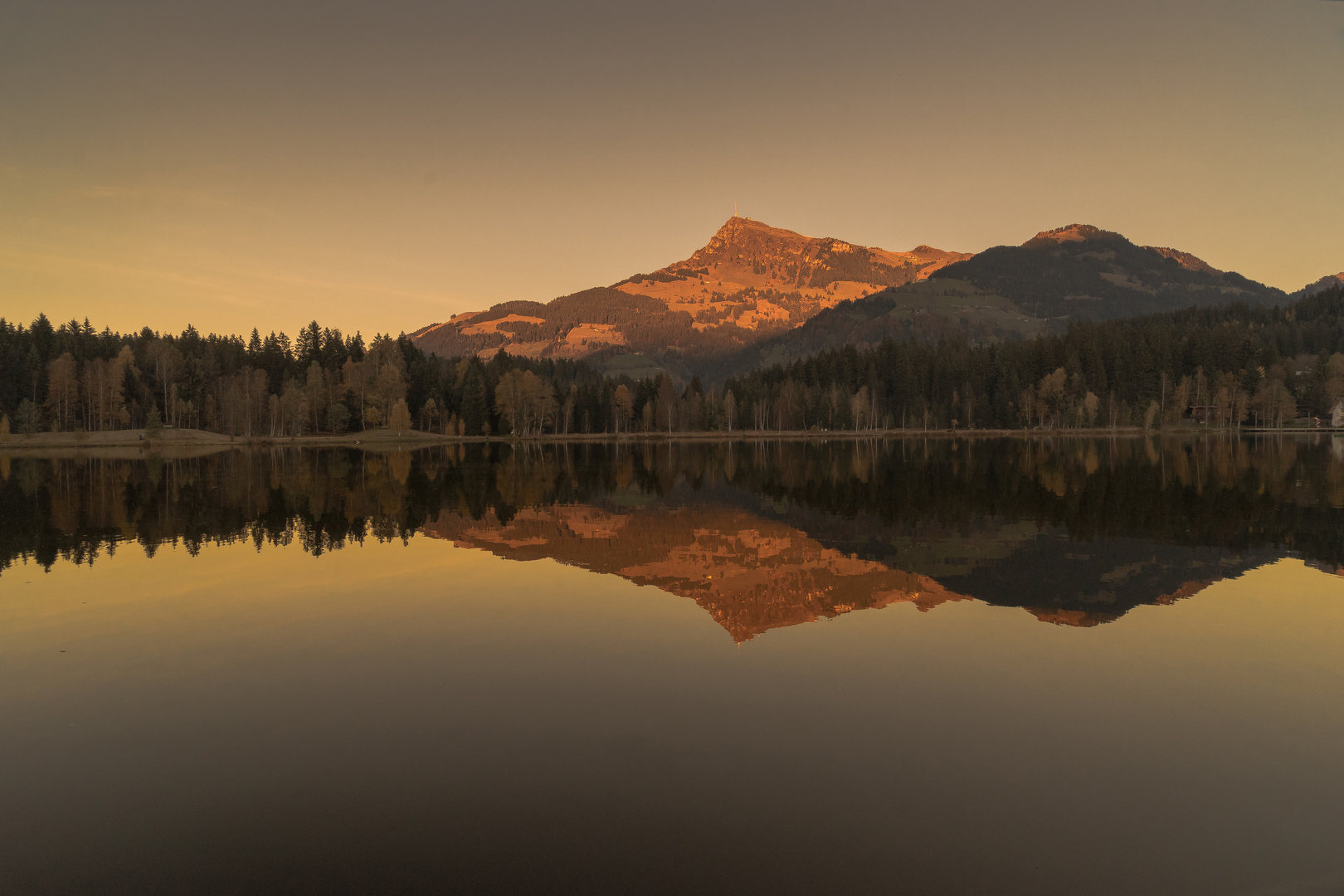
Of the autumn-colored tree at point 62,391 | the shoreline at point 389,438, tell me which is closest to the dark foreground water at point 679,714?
the shoreline at point 389,438

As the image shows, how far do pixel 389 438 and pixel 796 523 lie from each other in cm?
14479

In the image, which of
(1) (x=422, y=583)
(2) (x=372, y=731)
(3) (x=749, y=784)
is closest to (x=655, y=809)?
(3) (x=749, y=784)

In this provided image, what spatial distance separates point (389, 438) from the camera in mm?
166000

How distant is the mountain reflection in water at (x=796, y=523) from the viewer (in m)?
24.2

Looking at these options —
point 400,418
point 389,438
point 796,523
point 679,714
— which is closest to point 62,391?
point 389,438

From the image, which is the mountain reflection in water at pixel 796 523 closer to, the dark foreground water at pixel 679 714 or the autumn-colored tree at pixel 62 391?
the dark foreground water at pixel 679 714

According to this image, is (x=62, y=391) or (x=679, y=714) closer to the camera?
(x=679, y=714)

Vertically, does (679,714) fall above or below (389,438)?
below

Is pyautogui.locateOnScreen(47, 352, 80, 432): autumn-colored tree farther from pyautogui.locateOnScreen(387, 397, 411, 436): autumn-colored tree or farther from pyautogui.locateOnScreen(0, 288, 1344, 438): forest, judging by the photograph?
pyautogui.locateOnScreen(387, 397, 411, 436): autumn-colored tree

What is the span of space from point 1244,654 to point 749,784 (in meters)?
13.1

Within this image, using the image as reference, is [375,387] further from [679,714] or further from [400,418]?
[679,714]

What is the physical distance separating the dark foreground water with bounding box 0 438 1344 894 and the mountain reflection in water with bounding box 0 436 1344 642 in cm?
39

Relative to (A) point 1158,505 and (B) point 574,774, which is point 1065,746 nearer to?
(B) point 574,774

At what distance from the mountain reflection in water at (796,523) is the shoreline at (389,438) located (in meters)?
81.1
